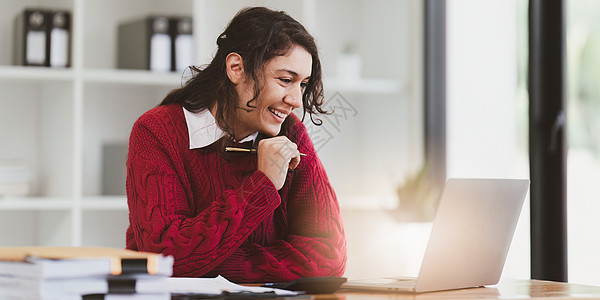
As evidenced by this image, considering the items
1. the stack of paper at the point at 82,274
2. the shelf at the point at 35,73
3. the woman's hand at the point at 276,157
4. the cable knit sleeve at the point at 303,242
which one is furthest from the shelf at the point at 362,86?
the stack of paper at the point at 82,274

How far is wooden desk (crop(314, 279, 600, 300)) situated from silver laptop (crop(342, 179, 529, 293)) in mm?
26

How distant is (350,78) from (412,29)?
39 centimetres

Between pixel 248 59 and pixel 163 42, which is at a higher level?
pixel 163 42

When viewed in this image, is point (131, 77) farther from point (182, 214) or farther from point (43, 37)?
point (182, 214)

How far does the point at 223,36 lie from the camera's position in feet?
6.20

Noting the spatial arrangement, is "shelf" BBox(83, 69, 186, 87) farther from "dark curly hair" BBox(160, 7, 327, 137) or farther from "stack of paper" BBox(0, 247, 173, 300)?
"stack of paper" BBox(0, 247, 173, 300)

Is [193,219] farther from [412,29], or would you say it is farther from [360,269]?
[412,29]

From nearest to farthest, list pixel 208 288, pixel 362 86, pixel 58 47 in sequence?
pixel 208 288 → pixel 58 47 → pixel 362 86

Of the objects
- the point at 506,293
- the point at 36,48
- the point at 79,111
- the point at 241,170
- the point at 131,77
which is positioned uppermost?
the point at 36,48

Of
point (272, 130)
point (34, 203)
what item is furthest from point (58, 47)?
point (272, 130)

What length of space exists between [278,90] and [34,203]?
155cm

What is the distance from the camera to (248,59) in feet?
5.92

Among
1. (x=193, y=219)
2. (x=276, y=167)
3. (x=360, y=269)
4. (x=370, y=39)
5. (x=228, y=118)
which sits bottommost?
(x=360, y=269)

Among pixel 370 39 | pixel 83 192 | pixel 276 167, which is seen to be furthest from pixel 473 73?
pixel 276 167
